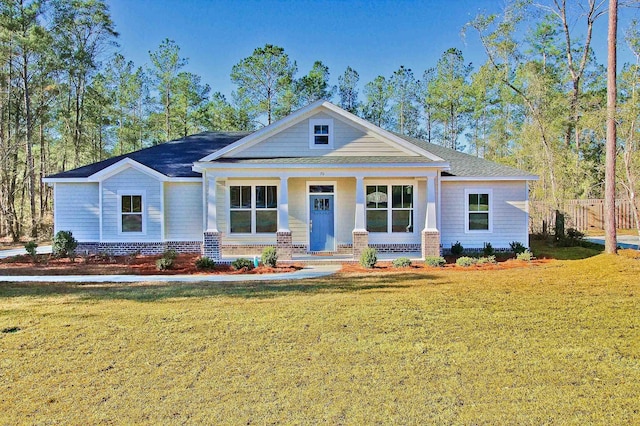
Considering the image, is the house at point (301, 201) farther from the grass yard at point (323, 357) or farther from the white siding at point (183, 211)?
the grass yard at point (323, 357)

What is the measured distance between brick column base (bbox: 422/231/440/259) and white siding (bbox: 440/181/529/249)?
206 cm

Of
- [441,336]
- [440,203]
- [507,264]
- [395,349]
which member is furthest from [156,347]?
[440,203]

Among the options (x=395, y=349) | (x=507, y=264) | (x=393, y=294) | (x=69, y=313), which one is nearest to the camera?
(x=395, y=349)

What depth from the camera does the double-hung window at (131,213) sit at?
1467 centimetres

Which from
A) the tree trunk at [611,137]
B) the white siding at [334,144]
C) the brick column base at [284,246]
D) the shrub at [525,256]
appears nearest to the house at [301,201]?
the white siding at [334,144]

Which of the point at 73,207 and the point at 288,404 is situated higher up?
the point at 73,207

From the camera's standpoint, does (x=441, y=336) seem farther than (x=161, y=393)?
Yes

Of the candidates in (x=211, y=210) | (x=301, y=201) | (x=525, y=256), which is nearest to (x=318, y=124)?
(x=301, y=201)

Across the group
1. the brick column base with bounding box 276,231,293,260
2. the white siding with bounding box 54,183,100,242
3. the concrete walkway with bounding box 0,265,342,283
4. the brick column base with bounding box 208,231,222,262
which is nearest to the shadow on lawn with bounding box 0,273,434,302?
the concrete walkway with bounding box 0,265,342,283

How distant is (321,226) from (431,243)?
4.00 meters

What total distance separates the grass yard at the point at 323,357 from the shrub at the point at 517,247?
20.1 feet

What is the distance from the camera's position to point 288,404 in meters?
3.63

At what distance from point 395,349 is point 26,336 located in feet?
16.7

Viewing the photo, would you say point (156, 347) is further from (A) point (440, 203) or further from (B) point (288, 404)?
(A) point (440, 203)
